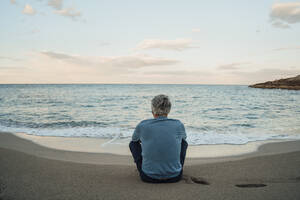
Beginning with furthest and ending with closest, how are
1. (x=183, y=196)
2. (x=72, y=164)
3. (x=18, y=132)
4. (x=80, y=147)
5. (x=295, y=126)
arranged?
(x=295, y=126) < (x=18, y=132) < (x=80, y=147) < (x=72, y=164) < (x=183, y=196)

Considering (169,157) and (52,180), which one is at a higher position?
(169,157)

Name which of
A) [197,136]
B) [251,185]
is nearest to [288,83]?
[197,136]

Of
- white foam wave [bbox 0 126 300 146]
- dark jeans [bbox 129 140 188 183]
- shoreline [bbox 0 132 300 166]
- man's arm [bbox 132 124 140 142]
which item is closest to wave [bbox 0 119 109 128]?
white foam wave [bbox 0 126 300 146]

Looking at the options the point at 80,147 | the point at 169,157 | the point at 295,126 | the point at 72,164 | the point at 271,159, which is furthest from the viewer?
the point at 295,126

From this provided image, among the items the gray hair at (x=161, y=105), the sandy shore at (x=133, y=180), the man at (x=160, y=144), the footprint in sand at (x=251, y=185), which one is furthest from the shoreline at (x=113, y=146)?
the gray hair at (x=161, y=105)

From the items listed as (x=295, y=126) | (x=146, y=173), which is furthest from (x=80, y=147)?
(x=295, y=126)

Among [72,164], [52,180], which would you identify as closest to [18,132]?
[72,164]

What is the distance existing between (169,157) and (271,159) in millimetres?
2752

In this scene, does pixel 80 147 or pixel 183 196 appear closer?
pixel 183 196

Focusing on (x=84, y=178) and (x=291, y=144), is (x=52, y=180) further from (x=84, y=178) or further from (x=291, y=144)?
(x=291, y=144)

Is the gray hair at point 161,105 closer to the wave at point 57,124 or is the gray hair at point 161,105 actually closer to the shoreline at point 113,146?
the shoreline at point 113,146

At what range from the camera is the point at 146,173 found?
321 centimetres

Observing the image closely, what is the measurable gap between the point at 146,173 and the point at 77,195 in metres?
0.98

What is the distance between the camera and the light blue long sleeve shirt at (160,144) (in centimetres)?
300
